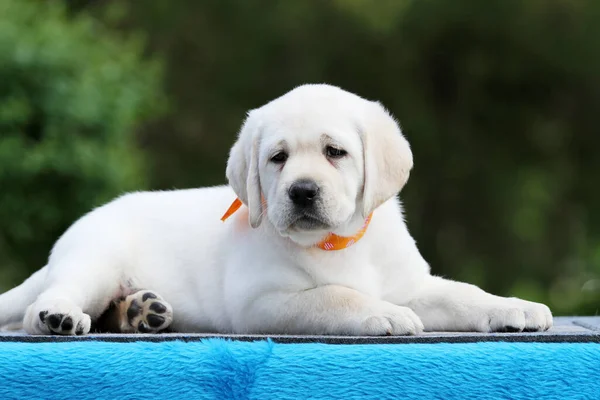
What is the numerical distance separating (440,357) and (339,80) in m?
12.1

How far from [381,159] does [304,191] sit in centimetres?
→ 46

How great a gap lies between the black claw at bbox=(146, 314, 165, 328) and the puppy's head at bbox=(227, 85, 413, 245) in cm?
64

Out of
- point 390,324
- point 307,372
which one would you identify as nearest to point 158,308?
point 390,324

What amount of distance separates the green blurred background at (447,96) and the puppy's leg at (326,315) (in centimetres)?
881

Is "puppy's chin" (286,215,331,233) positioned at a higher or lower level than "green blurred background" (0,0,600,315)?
lower

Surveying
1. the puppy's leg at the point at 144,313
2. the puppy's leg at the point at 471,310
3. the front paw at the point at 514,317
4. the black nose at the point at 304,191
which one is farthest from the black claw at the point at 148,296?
the front paw at the point at 514,317

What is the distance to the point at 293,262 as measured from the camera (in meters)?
3.76

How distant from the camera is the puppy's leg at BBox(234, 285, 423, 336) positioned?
3.30 m

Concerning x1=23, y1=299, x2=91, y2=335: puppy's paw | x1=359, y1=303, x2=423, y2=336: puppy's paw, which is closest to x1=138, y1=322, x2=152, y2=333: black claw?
x1=23, y1=299, x2=91, y2=335: puppy's paw

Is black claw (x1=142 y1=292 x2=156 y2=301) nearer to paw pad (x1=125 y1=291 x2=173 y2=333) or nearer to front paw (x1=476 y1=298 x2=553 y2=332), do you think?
paw pad (x1=125 y1=291 x2=173 y2=333)

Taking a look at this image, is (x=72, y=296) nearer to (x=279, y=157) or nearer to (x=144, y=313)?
(x=144, y=313)

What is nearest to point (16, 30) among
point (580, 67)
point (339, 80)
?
point (339, 80)

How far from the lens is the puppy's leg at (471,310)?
351cm

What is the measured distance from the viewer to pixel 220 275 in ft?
13.7
